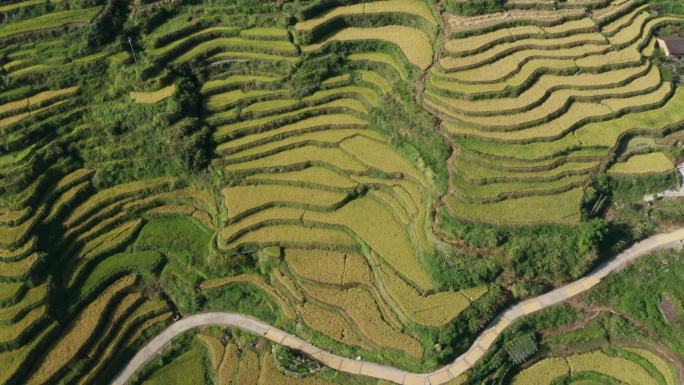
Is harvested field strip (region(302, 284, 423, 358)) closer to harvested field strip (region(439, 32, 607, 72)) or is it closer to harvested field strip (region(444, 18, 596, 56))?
harvested field strip (region(439, 32, 607, 72))

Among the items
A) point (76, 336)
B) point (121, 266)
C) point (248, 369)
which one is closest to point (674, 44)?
point (248, 369)

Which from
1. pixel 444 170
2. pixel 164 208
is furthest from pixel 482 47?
pixel 164 208

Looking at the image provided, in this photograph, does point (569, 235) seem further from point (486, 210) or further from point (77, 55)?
point (77, 55)

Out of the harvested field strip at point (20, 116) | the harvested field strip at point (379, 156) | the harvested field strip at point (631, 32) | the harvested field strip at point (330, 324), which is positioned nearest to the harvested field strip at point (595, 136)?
the harvested field strip at point (379, 156)

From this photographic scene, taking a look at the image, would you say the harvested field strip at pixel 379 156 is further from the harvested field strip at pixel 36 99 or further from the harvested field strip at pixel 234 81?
the harvested field strip at pixel 36 99

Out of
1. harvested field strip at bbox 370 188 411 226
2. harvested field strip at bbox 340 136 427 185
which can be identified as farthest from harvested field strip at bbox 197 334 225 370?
harvested field strip at bbox 340 136 427 185
